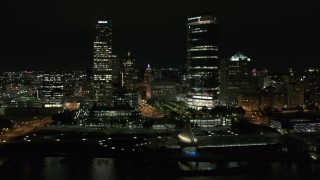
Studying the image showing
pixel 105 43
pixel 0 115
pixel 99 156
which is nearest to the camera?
pixel 99 156

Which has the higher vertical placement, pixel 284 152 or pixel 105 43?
pixel 105 43

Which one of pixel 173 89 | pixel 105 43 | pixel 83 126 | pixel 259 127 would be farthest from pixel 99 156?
pixel 105 43

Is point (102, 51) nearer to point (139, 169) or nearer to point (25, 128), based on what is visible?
point (25, 128)

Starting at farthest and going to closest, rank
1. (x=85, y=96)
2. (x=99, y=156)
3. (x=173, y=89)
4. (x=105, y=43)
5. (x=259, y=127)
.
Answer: (x=105, y=43)
(x=173, y=89)
(x=85, y=96)
(x=259, y=127)
(x=99, y=156)

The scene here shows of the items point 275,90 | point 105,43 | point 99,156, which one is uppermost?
point 105,43

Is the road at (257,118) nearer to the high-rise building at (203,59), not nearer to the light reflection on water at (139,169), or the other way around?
the high-rise building at (203,59)

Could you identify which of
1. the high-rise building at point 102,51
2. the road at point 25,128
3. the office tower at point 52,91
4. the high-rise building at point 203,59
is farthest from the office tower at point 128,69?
the road at point 25,128

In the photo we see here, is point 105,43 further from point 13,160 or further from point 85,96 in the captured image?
point 13,160

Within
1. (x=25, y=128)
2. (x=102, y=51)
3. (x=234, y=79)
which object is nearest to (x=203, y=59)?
(x=234, y=79)
